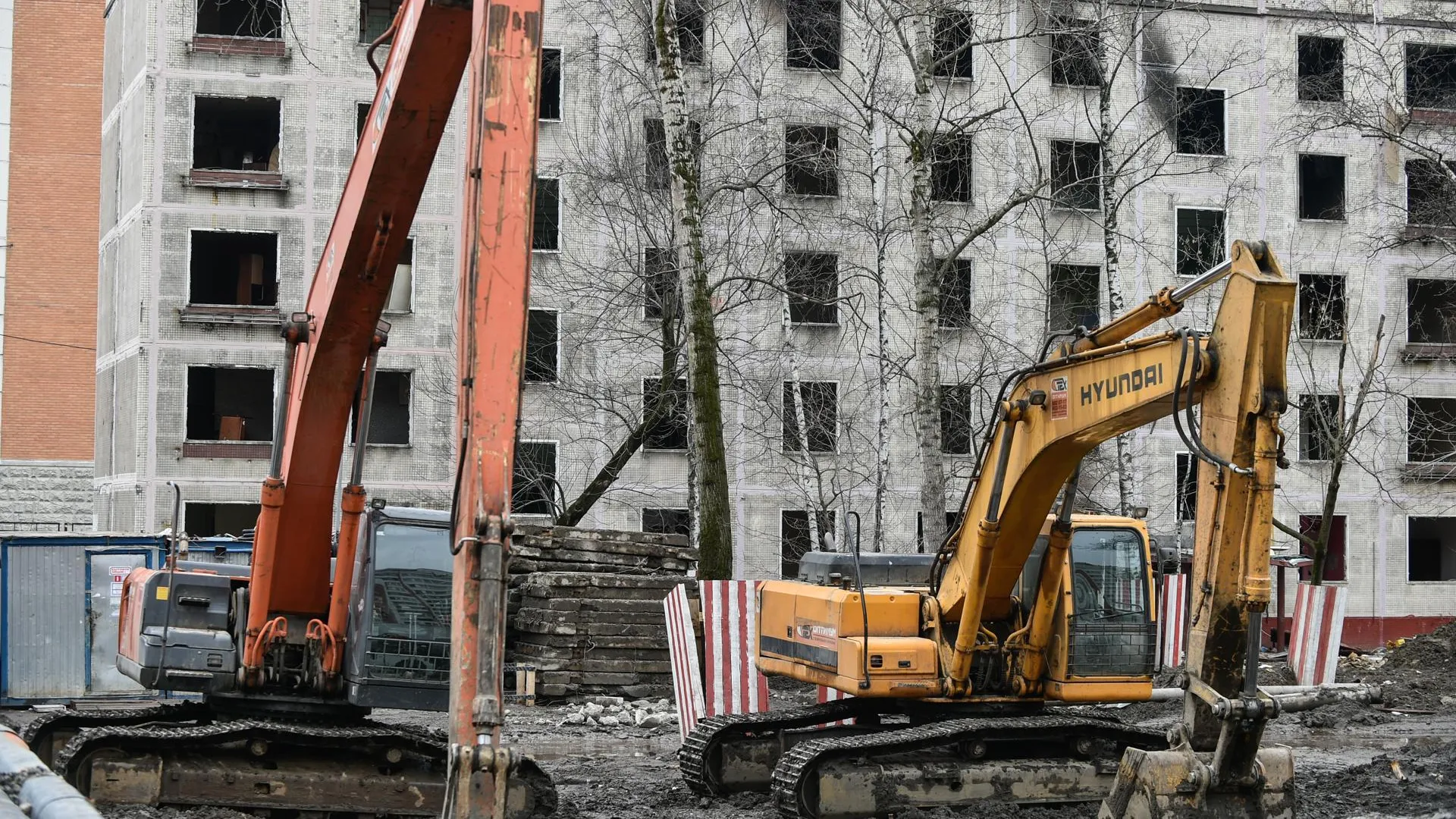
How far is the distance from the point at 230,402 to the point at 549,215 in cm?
858

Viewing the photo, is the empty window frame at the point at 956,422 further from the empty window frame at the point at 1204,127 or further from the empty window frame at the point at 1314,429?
the empty window frame at the point at 1204,127

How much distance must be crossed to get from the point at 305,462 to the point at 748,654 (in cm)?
633

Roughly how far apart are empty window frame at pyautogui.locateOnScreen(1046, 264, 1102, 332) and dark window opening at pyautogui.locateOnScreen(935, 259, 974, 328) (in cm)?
192

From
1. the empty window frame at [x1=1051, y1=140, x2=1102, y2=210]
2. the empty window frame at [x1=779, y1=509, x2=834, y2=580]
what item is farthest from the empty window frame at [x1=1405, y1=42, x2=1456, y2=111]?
the empty window frame at [x1=779, y1=509, x2=834, y2=580]

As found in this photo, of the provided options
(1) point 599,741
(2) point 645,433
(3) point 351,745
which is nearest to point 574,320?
(2) point 645,433

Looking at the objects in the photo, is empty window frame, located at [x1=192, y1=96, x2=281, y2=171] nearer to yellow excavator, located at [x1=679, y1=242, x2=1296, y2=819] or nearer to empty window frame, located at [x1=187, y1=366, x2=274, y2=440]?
empty window frame, located at [x1=187, y1=366, x2=274, y2=440]

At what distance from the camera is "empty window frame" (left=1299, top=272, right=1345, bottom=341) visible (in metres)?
37.2

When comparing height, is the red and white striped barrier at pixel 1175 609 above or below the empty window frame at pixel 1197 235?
below

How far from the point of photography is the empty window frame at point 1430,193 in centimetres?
2998

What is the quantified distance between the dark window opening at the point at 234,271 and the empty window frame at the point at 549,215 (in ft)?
19.5

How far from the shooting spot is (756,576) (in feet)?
117

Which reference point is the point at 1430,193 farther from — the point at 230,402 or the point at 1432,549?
the point at 230,402

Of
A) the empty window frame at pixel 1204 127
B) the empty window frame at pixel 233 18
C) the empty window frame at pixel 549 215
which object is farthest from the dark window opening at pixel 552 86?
the empty window frame at pixel 1204 127

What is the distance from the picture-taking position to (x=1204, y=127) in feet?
126
